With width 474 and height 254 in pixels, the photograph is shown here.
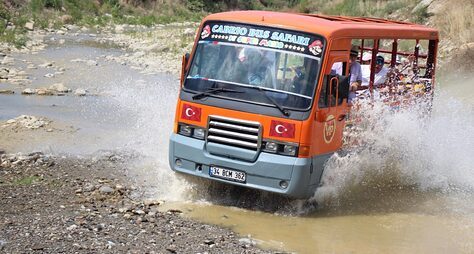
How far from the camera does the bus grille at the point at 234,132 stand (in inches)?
343

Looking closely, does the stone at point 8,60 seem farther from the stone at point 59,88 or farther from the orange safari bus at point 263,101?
the orange safari bus at point 263,101

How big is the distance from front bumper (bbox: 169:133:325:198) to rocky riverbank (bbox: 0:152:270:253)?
0.67 metres

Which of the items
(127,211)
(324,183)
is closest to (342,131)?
(324,183)

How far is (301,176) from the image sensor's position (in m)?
8.61

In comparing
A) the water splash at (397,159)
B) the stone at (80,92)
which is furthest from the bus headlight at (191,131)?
the stone at (80,92)

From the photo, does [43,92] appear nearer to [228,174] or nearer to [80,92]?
[80,92]

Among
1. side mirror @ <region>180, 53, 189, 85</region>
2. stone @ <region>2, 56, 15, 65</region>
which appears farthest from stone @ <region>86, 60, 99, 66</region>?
side mirror @ <region>180, 53, 189, 85</region>

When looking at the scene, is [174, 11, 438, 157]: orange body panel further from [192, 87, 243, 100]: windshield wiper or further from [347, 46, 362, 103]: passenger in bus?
[347, 46, 362, 103]: passenger in bus

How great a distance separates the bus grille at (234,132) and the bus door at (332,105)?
0.72 m

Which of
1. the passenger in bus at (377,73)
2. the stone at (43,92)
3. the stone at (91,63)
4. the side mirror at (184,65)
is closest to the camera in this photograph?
the side mirror at (184,65)

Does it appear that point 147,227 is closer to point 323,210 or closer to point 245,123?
point 245,123

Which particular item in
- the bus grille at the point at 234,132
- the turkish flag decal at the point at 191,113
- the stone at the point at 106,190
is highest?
the turkish flag decal at the point at 191,113

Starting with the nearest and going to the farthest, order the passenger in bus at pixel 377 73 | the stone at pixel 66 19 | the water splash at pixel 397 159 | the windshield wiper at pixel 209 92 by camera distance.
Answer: the windshield wiper at pixel 209 92 → the water splash at pixel 397 159 → the passenger in bus at pixel 377 73 → the stone at pixel 66 19

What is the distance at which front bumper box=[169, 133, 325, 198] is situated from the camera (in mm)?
8602
